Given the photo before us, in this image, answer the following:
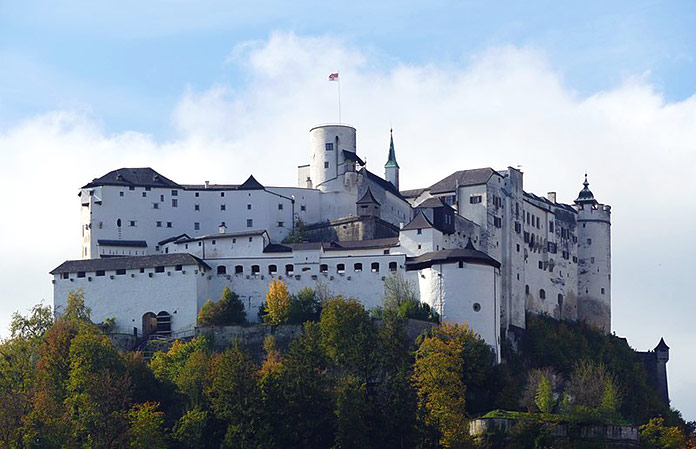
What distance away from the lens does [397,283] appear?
8531 cm

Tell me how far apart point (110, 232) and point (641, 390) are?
31712mm

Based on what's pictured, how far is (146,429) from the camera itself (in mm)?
73375

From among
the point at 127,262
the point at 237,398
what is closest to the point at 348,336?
the point at 237,398

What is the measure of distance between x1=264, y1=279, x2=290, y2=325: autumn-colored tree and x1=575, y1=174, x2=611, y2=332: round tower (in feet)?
85.5

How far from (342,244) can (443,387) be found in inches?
634

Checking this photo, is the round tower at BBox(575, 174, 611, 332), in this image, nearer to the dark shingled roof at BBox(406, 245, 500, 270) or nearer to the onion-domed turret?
the onion-domed turret

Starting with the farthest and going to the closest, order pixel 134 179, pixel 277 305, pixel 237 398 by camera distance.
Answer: pixel 134 179, pixel 277 305, pixel 237 398

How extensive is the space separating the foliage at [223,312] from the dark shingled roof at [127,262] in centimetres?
279

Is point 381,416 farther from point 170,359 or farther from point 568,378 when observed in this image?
point 568,378

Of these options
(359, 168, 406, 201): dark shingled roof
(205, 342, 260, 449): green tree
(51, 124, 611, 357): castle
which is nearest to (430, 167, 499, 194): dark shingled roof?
(51, 124, 611, 357): castle

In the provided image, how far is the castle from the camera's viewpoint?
8581 cm

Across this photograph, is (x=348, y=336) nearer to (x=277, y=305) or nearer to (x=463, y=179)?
(x=277, y=305)

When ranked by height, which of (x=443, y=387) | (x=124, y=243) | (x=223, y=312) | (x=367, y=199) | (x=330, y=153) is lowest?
(x=443, y=387)

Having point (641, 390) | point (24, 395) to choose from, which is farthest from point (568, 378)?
point (24, 395)
